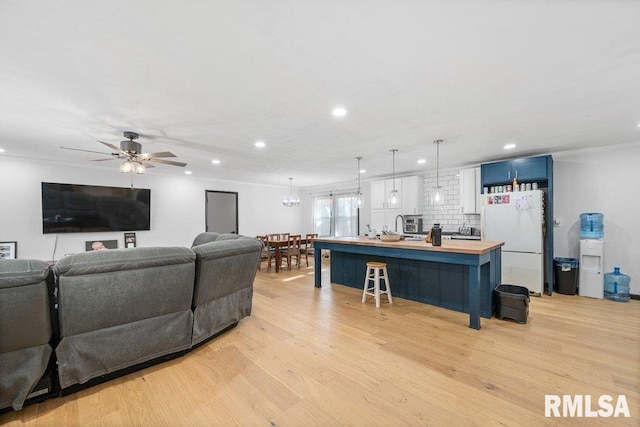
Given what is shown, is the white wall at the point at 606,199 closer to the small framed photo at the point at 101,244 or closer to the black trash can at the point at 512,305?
the black trash can at the point at 512,305

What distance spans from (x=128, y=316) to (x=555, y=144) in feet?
18.8

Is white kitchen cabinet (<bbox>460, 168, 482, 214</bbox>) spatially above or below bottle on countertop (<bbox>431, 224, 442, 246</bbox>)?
above

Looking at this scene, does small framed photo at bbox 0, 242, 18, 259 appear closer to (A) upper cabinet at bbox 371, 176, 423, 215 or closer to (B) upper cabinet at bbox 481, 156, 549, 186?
(A) upper cabinet at bbox 371, 176, 423, 215

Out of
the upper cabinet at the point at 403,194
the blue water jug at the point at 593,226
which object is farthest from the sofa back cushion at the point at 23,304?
the blue water jug at the point at 593,226

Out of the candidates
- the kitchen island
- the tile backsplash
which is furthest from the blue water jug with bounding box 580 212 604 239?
the kitchen island

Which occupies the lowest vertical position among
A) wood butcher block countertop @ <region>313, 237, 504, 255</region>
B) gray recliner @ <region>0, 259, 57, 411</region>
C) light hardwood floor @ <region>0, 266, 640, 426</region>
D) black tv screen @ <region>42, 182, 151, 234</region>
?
light hardwood floor @ <region>0, 266, 640, 426</region>

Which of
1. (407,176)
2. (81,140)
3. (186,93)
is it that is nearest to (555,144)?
(407,176)

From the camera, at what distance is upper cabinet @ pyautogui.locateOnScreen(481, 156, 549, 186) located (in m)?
4.45

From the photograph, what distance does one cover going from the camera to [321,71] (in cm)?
204

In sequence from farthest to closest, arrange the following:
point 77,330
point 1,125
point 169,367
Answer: point 1,125 → point 169,367 → point 77,330

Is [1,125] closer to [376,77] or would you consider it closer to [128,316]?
[128,316]

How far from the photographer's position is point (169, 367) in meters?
2.29

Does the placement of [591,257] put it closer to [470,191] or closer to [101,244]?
[470,191]

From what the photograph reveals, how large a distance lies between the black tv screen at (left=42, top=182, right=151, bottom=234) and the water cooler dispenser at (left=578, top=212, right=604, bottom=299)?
8634 mm
